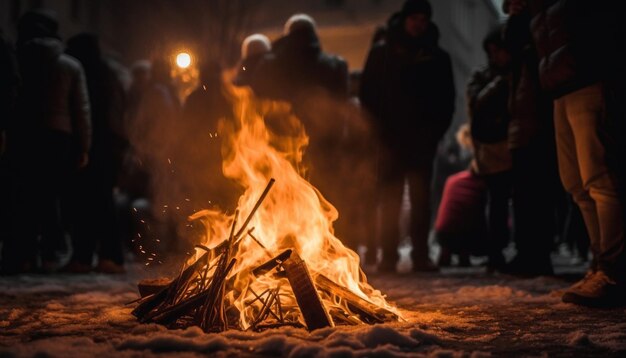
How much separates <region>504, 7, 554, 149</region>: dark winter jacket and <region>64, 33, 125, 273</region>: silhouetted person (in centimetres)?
416

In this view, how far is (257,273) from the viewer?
4148 mm

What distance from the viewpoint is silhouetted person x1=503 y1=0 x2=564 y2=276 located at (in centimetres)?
695

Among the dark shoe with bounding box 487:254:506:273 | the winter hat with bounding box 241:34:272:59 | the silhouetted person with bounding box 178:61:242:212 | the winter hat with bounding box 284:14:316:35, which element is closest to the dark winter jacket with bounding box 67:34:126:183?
the silhouetted person with bounding box 178:61:242:212

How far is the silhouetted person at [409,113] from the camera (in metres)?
7.64

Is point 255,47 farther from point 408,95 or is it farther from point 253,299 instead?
point 253,299

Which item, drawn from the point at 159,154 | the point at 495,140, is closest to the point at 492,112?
the point at 495,140

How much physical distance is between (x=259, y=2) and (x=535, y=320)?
30537 millimetres

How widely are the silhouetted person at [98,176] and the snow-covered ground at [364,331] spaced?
1529mm

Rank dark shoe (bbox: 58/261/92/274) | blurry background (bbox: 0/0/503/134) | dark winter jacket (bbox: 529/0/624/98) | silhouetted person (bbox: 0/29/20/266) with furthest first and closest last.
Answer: blurry background (bbox: 0/0/503/134), dark shoe (bbox: 58/261/92/274), silhouetted person (bbox: 0/29/20/266), dark winter jacket (bbox: 529/0/624/98)

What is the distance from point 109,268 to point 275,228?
331cm

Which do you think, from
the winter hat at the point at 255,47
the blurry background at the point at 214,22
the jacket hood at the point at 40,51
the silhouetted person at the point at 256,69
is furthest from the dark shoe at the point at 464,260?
the blurry background at the point at 214,22

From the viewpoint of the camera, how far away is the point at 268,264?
4090 mm

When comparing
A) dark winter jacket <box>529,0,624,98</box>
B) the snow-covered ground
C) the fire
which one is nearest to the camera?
the snow-covered ground

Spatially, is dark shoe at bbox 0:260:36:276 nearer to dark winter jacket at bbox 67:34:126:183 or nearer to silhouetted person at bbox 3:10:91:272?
silhouetted person at bbox 3:10:91:272
